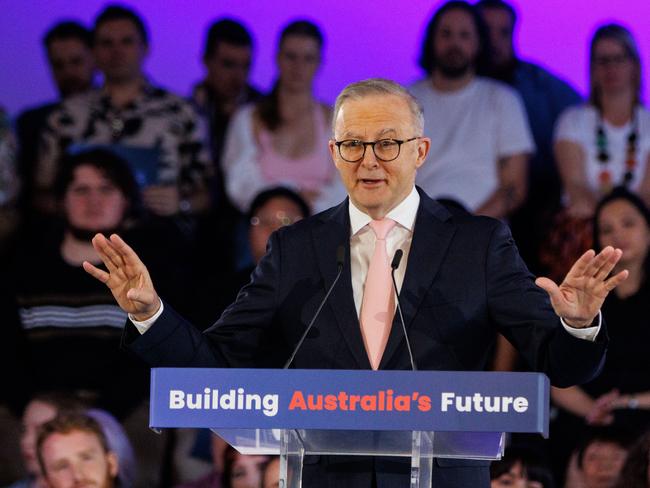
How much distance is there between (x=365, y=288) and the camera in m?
2.42

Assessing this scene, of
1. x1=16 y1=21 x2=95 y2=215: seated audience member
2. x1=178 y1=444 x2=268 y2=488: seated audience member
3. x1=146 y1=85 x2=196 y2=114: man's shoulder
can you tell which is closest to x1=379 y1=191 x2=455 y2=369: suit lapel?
x1=178 y1=444 x2=268 y2=488: seated audience member

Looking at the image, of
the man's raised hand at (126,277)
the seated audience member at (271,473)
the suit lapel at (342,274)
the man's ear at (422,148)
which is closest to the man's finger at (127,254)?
the man's raised hand at (126,277)

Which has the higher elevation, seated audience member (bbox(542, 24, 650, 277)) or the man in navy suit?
seated audience member (bbox(542, 24, 650, 277))

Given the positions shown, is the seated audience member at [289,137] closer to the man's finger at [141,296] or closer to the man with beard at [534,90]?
the man with beard at [534,90]

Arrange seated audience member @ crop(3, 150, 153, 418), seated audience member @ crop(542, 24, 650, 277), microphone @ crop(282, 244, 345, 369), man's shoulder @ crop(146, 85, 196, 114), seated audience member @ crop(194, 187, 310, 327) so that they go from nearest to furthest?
microphone @ crop(282, 244, 345, 369) → seated audience member @ crop(3, 150, 153, 418) → seated audience member @ crop(194, 187, 310, 327) → seated audience member @ crop(542, 24, 650, 277) → man's shoulder @ crop(146, 85, 196, 114)

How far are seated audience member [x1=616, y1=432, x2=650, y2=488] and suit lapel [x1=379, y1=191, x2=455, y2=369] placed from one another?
224 centimetres

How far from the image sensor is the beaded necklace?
5250mm

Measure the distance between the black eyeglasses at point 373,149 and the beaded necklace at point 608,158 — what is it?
305 cm

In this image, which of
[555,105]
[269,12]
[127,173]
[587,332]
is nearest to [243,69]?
[269,12]

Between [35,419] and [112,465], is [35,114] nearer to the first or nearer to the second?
[35,419]

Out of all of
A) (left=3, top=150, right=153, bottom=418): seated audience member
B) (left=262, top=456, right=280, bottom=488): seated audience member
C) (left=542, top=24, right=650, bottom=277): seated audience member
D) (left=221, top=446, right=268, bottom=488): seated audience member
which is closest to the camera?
(left=262, top=456, right=280, bottom=488): seated audience member

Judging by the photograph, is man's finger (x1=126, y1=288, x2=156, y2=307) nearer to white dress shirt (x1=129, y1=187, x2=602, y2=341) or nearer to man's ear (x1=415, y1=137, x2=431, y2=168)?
white dress shirt (x1=129, y1=187, x2=602, y2=341)

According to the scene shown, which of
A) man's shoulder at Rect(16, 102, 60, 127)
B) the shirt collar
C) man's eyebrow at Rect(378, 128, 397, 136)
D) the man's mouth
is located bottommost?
the shirt collar

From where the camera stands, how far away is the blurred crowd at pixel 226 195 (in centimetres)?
477
